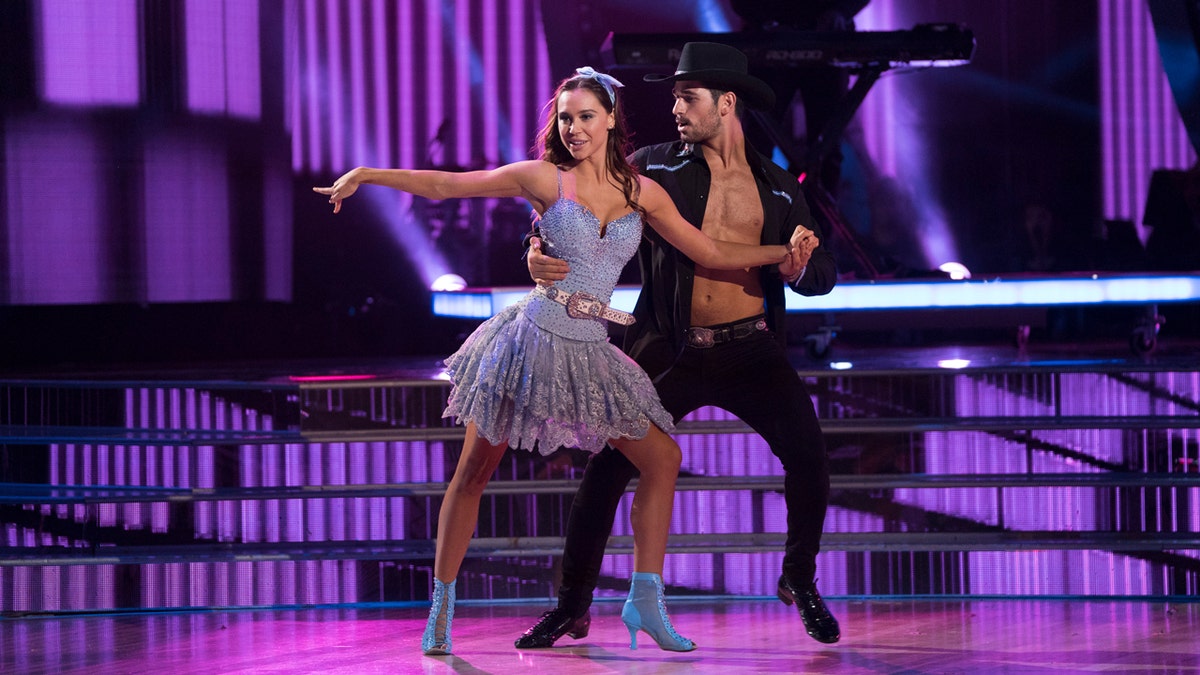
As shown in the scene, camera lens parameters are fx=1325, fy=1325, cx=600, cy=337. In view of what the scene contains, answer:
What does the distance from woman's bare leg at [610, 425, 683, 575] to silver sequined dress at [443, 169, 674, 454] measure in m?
0.06

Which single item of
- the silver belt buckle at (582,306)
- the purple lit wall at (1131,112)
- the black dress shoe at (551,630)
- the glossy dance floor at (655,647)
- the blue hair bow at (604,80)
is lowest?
the glossy dance floor at (655,647)

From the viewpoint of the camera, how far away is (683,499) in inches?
190

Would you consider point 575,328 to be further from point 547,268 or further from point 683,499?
point 683,499

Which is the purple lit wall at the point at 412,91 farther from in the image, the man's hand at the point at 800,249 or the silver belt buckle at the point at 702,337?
the man's hand at the point at 800,249

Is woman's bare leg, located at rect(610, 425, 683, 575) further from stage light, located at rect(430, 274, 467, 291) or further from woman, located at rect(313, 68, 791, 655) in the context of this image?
stage light, located at rect(430, 274, 467, 291)

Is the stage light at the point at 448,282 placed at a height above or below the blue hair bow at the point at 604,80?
below

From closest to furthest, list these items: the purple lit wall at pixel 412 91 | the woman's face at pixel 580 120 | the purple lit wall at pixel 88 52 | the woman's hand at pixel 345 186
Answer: the woman's hand at pixel 345 186, the woman's face at pixel 580 120, the purple lit wall at pixel 88 52, the purple lit wall at pixel 412 91

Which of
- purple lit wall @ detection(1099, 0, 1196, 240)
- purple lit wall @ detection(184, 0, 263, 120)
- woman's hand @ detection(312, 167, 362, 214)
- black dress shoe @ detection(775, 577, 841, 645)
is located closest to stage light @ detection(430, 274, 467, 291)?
purple lit wall @ detection(184, 0, 263, 120)

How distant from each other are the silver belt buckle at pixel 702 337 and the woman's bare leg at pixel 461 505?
2.10 feet

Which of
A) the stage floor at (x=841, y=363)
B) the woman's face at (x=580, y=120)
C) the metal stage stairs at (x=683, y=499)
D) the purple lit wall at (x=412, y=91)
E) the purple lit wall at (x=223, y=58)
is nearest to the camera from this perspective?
the woman's face at (x=580, y=120)

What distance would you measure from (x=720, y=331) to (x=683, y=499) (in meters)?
1.19

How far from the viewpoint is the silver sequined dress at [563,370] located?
3451 mm

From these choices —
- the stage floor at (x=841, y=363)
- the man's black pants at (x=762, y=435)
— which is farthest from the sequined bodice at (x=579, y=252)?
the stage floor at (x=841, y=363)

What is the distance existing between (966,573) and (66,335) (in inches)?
221
